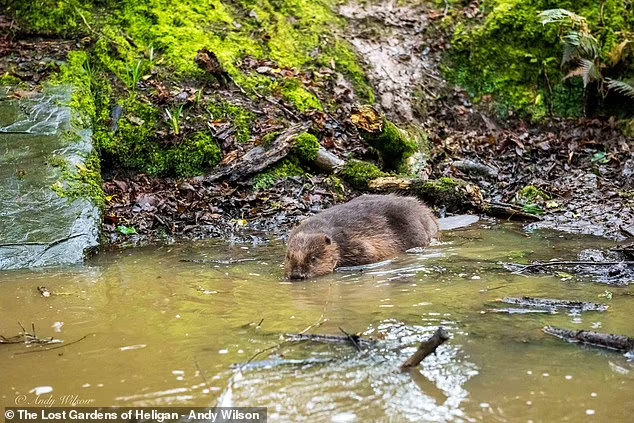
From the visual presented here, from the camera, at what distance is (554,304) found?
4781 mm

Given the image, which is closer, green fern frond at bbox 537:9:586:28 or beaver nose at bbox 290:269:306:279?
beaver nose at bbox 290:269:306:279

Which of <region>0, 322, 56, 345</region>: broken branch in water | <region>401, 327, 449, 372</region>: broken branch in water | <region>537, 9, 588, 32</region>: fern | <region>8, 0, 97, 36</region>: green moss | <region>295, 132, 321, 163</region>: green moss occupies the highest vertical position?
<region>8, 0, 97, 36</region>: green moss

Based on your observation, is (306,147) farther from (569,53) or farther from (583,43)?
(583,43)

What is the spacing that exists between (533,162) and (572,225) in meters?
3.06

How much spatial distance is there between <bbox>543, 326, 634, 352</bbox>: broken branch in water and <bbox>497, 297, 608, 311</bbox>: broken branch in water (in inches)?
25.3

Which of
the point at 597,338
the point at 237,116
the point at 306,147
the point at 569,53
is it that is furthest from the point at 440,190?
the point at 597,338

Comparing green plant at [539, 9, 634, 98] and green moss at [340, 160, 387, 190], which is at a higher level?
green plant at [539, 9, 634, 98]

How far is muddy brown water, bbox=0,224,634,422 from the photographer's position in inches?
127

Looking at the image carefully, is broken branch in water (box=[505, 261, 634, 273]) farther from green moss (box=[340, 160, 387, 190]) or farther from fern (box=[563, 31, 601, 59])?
fern (box=[563, 31, 601, 59])

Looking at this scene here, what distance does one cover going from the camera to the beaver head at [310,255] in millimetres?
6586

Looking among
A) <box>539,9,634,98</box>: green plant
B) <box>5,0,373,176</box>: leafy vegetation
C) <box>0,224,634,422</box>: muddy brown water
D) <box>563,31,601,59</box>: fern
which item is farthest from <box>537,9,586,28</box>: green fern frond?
<box>0,224,634,422</box>: muddy brown water

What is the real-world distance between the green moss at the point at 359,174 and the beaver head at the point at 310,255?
2.74m

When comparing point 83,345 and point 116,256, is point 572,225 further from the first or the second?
point 83,345

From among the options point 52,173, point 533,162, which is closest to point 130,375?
point 52,173
